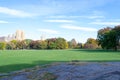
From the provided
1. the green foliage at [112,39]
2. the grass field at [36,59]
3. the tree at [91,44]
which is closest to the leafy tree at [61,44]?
the tree at [91,44]

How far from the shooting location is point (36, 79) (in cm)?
1473

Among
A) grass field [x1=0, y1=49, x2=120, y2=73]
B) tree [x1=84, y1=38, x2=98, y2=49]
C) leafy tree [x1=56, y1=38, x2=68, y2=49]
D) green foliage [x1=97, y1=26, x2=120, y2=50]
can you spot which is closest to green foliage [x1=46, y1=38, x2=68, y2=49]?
leafy tree [x1=56, y1=38, x2=68, y2=49]

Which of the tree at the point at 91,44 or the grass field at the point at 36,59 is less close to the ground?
the tree at the point at 91,44

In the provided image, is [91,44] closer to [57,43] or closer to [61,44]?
[61,44]

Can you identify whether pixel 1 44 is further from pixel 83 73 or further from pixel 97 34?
pixel 83 73

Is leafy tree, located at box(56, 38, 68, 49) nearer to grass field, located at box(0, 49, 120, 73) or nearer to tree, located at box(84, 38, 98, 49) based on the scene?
tree, located at box(84, 38, 98, 49)

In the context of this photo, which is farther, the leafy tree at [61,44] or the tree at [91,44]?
the tree at [91,44]

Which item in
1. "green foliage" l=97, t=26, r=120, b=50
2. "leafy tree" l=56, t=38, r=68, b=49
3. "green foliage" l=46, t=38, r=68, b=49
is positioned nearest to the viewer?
"green foliage" l=97, t=26, r=120, b=50


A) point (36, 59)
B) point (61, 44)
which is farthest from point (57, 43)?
point (36, 59)

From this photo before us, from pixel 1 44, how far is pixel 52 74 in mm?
114264

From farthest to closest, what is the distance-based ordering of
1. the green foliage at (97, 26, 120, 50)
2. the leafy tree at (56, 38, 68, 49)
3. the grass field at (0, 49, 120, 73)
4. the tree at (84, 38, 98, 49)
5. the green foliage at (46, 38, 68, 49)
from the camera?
the tree at (84, 38, 98, 49) → the leafy tree at (56, 38, 68, 49) → the green foliage at (46, 38, 68, 49) → the green foliage at (97, 26, 120, 50) → the grass field at (0, 49, 120, 73)

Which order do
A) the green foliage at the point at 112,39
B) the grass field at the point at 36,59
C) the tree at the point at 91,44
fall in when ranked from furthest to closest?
the tree at the point at 91,44 → the green foliage at the point at 112,39 → the grass field at the point at 36,59

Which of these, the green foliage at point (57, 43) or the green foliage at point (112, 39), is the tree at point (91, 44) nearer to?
the green foliage at point (57, 43)

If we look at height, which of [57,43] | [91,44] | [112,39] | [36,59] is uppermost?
[57,43]
